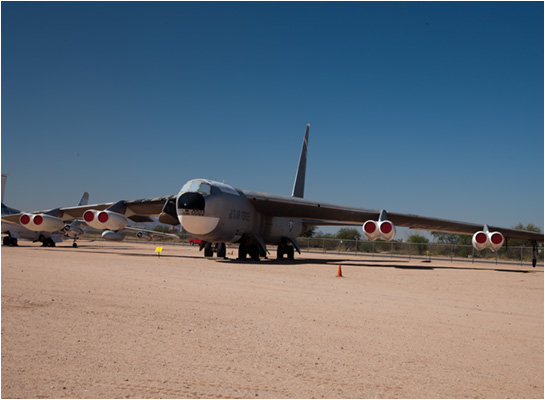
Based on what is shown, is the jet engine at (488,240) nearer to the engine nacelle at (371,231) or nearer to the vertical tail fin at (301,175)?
the engine nacelle at (371,231)

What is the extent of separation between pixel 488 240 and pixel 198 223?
14185 mm

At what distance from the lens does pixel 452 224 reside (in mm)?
25719

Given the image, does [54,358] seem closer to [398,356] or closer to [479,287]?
[398,356]

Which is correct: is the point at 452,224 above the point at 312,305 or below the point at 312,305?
above

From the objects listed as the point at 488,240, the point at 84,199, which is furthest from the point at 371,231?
the point at 84,199

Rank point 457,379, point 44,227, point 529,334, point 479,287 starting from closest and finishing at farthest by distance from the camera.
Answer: point 457,379, point 529,334, point 479,287, point 44,227

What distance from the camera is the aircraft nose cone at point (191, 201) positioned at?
2120cm

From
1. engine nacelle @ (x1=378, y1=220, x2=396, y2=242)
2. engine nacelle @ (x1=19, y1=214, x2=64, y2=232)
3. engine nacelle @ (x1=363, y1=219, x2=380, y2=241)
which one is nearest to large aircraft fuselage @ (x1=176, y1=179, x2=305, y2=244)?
engine nacelle @ (x1=363, y1=219, x2=380, y2=241)

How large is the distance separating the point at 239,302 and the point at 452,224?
19.5 metres

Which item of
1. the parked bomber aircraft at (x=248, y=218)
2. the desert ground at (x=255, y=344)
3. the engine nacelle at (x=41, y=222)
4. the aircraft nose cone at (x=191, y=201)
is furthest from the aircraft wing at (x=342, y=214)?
the desert ground at (x=255, y=344)

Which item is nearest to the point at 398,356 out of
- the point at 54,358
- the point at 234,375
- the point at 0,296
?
the point at 234,375

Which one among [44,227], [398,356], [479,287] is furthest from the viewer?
[44,227]

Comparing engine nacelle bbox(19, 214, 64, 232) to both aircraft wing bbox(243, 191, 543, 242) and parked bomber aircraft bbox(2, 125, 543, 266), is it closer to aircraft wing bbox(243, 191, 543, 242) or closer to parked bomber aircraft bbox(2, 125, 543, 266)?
parked bomber aircraft bbox(2, 125, 543, 266)

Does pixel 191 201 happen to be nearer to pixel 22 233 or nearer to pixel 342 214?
pixel 342 214
